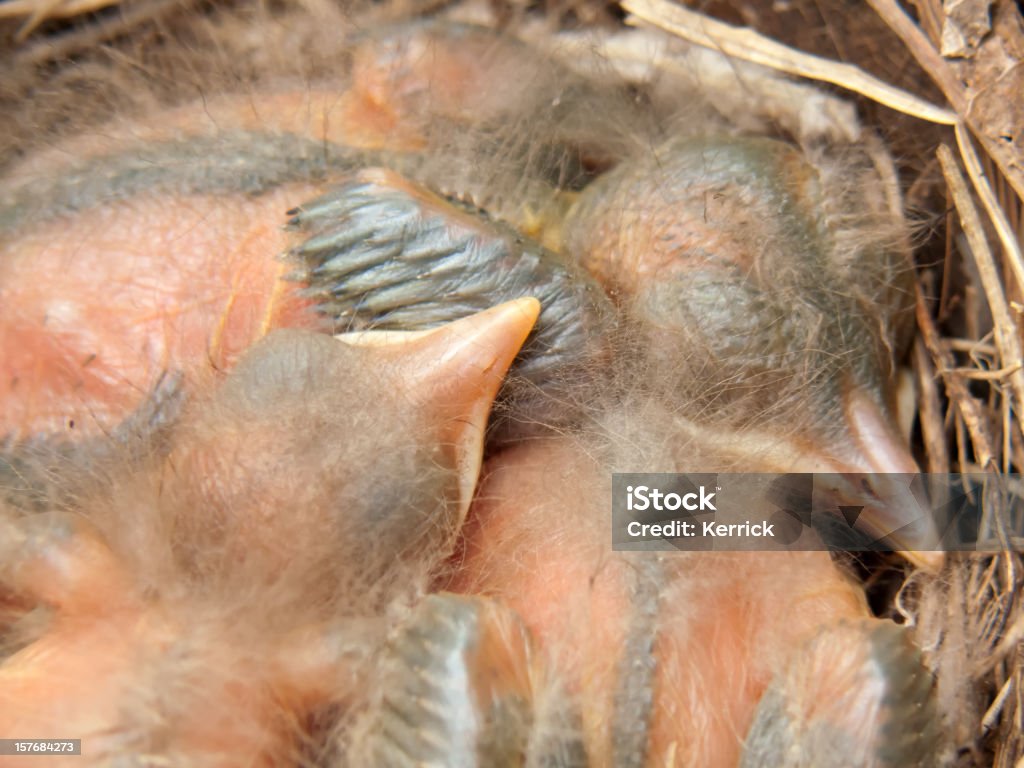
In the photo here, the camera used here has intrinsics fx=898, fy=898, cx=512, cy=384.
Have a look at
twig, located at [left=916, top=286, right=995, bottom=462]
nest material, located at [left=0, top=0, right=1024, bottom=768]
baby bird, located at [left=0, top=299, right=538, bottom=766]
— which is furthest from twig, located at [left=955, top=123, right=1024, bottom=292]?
baby bird, located at [left=0, top=299, right=538, bottom=766]

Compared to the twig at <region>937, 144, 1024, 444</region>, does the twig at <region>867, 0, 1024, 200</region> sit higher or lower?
higher

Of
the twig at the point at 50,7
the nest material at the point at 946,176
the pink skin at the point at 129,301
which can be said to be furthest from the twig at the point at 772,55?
the twig at the point at 50,7

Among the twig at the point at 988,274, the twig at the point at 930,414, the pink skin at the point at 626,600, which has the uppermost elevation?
the twig at the point at 988,274

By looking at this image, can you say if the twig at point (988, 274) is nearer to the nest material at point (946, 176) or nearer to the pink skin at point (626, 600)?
the nest material at point (946, 176)

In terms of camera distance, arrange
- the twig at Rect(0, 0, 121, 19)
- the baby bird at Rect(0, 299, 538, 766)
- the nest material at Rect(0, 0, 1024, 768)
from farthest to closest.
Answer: the twig at Rect(0, 0, 121, 19) < the nest material at Rect(0, 0, 1024, 768) < the baby bird at Rect(0, 299, 538, 766)

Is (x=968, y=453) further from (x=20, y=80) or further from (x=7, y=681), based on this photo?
(x=20, y=80)

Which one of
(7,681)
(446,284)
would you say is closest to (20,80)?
(446,284)

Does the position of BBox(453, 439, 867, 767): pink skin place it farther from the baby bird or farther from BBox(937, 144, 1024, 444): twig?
BBox(937, 144, 1024, 444): twig

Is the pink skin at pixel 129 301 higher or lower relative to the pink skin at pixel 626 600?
higher
